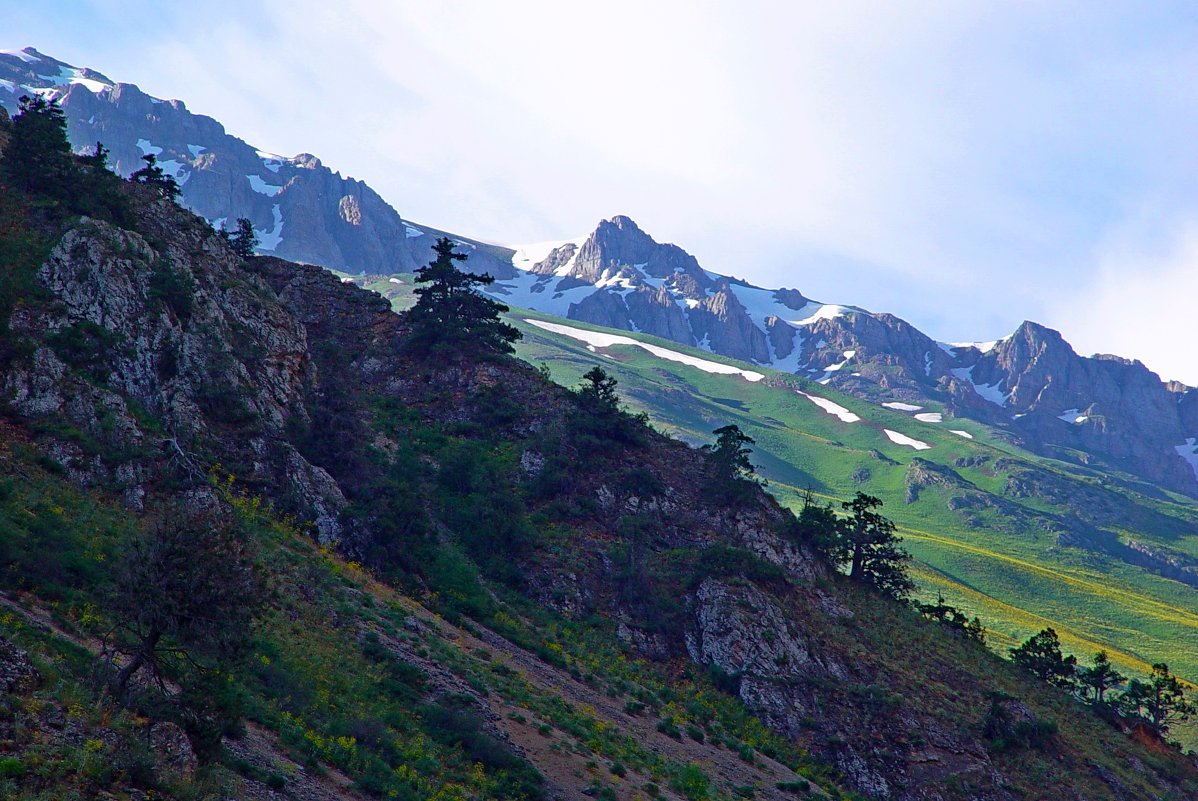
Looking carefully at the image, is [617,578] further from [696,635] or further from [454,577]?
→ [454,577]

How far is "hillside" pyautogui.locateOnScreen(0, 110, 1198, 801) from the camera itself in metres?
→ 17.8

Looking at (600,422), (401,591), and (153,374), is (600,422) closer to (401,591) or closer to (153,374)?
(401,591)

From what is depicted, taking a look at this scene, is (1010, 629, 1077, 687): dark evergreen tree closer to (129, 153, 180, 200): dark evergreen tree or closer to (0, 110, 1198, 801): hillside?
(0, 110, 1198, 801): hillside

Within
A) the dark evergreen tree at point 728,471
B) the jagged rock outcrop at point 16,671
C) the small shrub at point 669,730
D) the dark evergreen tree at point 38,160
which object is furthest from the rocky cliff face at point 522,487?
the jagged rock outcrop at point 16,671

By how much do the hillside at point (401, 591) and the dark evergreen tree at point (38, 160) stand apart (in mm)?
1093

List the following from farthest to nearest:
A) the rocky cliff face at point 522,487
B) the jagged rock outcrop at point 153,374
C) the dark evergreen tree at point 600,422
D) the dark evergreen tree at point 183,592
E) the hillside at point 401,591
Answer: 1. the dark evergreen tree at point 600,422
2. the rocky cliff face at point 522,487
3. the jagged rock outcrop at point 153,374
4. the hillside at point 401,591
5. the dark evergreen tree at point 183,592

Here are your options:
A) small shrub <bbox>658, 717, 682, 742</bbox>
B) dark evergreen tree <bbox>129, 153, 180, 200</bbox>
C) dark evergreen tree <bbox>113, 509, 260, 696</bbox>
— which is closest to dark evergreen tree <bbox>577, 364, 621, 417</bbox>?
small shrub <bbox>658, 717, 682, 742</bbox>

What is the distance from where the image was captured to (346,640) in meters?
27.2

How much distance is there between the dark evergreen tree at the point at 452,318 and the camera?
61.0 metres

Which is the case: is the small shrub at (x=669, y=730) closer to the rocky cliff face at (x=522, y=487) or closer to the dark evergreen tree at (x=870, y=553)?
the rocky cliff face at (x=522, y=487)

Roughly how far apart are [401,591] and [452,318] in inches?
1233

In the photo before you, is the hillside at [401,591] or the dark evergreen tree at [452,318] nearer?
the hillside at [401,591]

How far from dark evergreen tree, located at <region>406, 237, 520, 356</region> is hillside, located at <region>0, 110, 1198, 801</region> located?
1632 mm

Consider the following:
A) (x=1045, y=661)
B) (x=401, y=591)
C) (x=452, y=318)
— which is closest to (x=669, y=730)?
(x=401, y=591)
